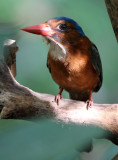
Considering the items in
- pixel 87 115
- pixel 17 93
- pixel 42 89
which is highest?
pixel 17 93

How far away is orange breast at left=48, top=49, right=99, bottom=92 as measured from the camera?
153 cm

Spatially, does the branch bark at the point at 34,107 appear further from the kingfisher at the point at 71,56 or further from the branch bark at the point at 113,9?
the branch bark at the point at 113,9

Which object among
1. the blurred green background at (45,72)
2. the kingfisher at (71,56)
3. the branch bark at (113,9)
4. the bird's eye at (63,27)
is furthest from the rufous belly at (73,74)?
the branch bark at (113,9)

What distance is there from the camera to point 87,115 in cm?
132

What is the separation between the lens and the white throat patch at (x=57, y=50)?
1.41 meters

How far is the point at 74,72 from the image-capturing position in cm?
156

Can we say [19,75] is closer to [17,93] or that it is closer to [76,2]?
[17,93]

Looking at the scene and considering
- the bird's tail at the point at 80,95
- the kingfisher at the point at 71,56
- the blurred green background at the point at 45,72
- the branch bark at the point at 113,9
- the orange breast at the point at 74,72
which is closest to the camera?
the blurred green background at the point at 45,72

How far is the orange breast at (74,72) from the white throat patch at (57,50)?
4 cm

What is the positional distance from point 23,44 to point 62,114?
506 millimetres

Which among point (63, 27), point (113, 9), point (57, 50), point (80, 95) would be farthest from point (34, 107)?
point (80, 95)

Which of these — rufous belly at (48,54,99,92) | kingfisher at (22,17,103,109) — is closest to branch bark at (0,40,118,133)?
kingfisher at (22,17,103,109)

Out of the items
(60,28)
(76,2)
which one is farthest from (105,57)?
(76,2)

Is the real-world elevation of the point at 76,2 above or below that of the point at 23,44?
above
